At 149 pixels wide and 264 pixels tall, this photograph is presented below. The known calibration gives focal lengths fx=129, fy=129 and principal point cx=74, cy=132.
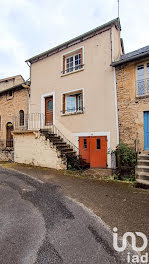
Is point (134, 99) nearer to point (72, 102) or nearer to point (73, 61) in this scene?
point (72, 102)

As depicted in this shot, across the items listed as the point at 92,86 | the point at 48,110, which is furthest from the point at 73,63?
the point at 48,110

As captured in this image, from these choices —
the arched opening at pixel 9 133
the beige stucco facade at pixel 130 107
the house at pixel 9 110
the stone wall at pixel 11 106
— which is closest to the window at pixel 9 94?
the house at pixel 9 110

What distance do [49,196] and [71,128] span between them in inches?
191

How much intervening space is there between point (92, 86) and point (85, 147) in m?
3.59

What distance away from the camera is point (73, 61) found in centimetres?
856


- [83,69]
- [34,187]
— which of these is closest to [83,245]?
[34,187]

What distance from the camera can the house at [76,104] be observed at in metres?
7.00

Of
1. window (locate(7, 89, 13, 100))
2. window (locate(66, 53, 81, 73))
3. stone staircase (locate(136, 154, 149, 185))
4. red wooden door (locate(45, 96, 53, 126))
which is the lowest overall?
stone staircase (locate(136, 154, 149, 185))

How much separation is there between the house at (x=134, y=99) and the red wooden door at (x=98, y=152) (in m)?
1.05

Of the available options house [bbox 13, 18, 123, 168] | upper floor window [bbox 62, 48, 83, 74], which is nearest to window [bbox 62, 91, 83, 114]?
house [bbox 13, 18, 123, 168]

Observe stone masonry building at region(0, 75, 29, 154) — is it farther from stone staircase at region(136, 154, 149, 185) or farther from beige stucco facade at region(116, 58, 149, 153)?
stone staircase at region(136, 154, 149, 185)

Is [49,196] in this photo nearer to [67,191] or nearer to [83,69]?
[67,191]

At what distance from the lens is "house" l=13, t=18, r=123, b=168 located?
6999mm

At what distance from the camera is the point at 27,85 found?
10133 millimetres
